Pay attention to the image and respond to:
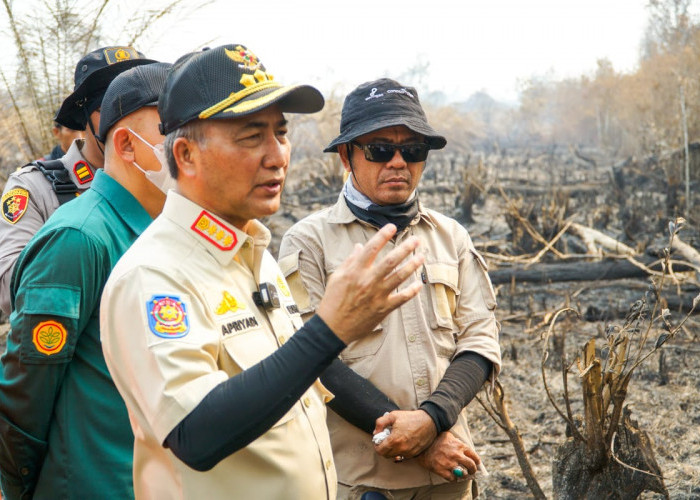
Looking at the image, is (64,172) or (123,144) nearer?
(123,144)

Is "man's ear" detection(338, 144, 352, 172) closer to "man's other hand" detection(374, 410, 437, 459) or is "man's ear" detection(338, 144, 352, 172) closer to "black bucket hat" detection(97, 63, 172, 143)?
"black bucket hat" detection(97, 63, 172, 143)

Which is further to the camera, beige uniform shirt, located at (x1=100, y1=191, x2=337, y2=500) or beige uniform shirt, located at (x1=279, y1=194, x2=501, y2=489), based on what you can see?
beige uniform shirt, located at (x1=279, y1=194, x2=501, y2=489)

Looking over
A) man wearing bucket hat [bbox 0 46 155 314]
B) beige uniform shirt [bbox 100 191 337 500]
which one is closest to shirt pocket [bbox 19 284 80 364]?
beige uniform shirt [bbox 100 191 337 500]

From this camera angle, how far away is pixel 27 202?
2.80 m

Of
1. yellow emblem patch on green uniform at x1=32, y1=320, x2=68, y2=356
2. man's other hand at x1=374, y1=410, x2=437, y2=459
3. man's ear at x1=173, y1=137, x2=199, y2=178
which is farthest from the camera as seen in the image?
man's other hand at x1=374, y1=410, x2=437, y2=459

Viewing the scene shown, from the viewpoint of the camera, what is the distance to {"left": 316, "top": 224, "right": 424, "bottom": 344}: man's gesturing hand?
136 cm

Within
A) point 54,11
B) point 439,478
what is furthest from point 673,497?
point 54,11

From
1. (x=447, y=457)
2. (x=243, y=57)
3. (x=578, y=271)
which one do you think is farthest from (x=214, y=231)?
(x=578, y=271)

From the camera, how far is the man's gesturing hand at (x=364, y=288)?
53.7 inches

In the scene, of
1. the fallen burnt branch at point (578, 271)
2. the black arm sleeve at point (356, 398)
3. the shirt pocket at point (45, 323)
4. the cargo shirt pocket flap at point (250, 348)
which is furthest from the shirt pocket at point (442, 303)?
the fallen burnt branch at point (578, 271)

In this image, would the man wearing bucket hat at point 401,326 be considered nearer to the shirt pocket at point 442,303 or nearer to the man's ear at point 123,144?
the shirt pocket at point 442,303

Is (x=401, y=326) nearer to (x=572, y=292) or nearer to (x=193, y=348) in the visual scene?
(x=193, y=348)

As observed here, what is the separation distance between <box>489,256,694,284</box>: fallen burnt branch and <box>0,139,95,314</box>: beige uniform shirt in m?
4.91

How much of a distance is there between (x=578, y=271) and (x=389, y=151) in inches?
205
